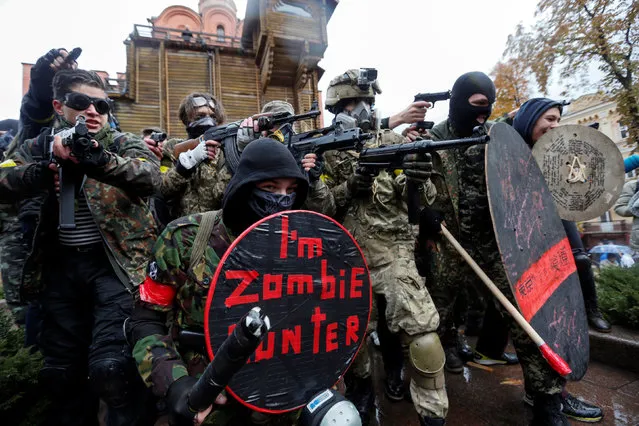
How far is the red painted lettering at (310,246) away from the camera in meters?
1.43

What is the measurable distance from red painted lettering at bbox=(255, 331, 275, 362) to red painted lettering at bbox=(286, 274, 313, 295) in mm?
178

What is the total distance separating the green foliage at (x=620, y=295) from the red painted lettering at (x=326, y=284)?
11.1 feet

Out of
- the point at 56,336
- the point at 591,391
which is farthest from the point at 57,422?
the point at 591,391

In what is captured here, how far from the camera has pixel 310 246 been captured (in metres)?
1.45

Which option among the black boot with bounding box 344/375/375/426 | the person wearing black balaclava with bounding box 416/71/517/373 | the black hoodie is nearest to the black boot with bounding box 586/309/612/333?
the person wearing black balaclava with bounding box 416/71/517/373

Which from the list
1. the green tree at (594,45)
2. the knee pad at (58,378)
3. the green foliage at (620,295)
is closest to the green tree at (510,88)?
the green tree at (594,45)

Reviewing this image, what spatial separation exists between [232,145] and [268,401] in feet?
7.53

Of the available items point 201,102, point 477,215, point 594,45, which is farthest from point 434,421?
point 594,45

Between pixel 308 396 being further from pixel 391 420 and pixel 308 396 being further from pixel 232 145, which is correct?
pixel 232 145

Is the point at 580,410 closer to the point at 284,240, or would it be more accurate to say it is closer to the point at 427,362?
the point at 427,362

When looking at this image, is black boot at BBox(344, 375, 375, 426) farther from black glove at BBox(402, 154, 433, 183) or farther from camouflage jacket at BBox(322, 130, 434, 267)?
black glove at BBox(402, 154, 433, 183)

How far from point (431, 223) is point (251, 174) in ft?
5.83

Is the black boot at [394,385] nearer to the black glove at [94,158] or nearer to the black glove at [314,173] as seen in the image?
the black glove at [314,173]

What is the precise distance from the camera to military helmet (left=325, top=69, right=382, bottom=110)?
10.5 ft
